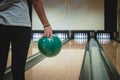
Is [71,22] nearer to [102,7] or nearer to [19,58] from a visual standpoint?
[102,7]

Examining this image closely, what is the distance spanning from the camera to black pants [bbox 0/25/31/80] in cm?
135

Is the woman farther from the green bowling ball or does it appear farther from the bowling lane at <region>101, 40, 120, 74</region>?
the bowling lane at <region>101, 40, 120, 74</region>

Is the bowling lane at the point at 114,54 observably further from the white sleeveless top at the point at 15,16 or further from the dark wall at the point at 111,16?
the dark wall at the point at 111,16

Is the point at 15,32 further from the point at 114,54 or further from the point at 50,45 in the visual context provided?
the point at 114,54

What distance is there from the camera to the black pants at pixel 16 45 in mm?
1351

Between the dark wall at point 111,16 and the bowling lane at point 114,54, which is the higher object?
the dark wall at point 111,16

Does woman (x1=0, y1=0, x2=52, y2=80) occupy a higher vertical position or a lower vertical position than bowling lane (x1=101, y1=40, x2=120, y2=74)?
higher

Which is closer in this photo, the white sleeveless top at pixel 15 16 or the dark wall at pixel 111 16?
the white sleeveless top at pixel 15 16

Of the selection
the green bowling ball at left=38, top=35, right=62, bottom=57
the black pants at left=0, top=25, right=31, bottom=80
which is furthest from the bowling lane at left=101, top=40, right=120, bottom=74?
the black pants at left=0, top=25, right=31, bottom=80

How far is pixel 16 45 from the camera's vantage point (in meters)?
1.38

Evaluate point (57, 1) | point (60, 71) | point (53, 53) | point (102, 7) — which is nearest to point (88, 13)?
point (102, 7)

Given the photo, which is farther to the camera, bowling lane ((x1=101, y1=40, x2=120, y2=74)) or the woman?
bowling lane ((x1=101, y1=40, x2=120, y2=74))

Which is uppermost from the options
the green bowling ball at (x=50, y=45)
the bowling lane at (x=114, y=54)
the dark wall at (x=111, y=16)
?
the dark wall at (x=111, y=16)

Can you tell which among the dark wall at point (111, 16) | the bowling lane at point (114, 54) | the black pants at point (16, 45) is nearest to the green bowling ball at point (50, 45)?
the black pants at point (16, 45)
